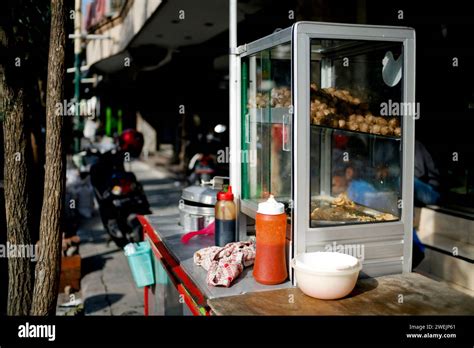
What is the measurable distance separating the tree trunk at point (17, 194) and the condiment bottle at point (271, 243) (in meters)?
1.57

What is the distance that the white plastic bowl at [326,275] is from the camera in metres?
2.30

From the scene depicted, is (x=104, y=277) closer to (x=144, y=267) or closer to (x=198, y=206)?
(x=144, y=267)

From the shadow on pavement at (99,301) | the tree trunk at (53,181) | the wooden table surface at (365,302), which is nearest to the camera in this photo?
the wooden table surface at (365,302)

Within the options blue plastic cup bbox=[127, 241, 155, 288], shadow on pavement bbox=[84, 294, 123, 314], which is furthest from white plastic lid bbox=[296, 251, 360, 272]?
shadow on pavement bbox=[84, 294, 123, 314]

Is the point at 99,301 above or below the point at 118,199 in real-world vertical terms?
below

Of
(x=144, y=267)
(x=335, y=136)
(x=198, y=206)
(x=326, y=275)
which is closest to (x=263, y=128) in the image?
(x=335, y=136)

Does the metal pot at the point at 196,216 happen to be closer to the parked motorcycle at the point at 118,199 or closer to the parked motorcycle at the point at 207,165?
the parked motorcycle at the point at 118,199

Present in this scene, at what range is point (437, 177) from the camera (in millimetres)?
5281

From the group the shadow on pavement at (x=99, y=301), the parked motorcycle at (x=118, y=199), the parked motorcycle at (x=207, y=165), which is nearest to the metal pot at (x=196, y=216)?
the shadow on pavement at (x=99, y=301)

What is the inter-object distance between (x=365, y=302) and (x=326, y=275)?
0.23 metres

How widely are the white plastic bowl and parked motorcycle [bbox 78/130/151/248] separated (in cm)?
401

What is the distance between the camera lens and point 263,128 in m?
3.25
